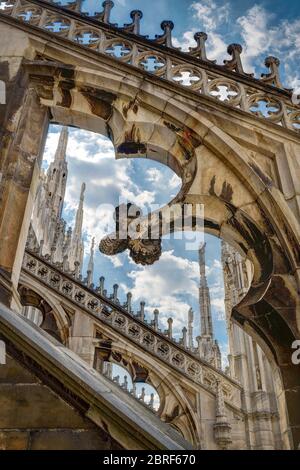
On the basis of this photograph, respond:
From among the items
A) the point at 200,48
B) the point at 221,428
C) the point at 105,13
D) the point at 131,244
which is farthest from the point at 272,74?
the point at 221,428

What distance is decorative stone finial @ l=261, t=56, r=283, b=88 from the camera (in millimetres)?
4277

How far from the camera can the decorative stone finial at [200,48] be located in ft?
14.3

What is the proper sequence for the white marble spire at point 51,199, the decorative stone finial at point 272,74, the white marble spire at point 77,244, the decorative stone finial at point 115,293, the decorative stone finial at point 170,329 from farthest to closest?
1. the white marble spire at point 77,244
2. the white marble spire at point 51,199
3. the decorative stone finial at point 115,293
4. the decorative stone finial at point 170,329
5. the decorative stone finial at point 272,74

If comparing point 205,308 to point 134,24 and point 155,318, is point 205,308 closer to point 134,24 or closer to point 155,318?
point 155,318

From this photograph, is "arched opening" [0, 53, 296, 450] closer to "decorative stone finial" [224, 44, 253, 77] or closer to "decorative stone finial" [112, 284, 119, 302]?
"decorative stone finial" [224, 44, 253, 77]

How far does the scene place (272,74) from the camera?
4371 mm

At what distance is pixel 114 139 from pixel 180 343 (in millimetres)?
7043

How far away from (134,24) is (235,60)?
117 centimetres

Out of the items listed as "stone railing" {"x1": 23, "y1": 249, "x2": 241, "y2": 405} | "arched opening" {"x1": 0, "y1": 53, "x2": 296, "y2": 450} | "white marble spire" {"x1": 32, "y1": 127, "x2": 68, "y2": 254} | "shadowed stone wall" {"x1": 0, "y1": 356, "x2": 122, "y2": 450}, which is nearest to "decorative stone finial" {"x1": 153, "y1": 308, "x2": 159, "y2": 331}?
"stone railing" {"x1": 23, "y1": 249, "x2": 241, "y2": 405}

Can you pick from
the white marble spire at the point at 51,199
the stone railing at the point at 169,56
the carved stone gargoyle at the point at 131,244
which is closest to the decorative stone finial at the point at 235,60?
the stone railing at the point at 169,56

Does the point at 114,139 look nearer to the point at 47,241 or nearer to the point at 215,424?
the point at 215,424

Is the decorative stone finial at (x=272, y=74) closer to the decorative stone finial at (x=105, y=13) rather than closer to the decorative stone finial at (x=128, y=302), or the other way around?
the decorative stone finial at (x=105, y=13)

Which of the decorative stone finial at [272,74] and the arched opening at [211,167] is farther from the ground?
the decorative stone finial at [272,74]

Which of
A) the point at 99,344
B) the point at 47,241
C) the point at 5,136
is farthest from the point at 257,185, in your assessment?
the point at 47,241
